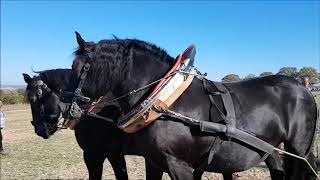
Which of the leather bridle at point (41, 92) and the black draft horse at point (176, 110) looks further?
the leather bridle at point (41, 92)

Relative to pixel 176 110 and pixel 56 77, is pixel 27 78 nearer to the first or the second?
pixel 56 77

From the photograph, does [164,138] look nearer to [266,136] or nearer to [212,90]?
[212,90]

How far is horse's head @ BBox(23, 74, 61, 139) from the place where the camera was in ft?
14.1

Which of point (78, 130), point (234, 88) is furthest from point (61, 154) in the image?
point (234, 88)

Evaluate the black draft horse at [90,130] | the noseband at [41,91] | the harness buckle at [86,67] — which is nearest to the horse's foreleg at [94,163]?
the black draft horse at [90,130]

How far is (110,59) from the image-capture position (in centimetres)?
331

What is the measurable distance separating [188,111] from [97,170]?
2158 millimetres

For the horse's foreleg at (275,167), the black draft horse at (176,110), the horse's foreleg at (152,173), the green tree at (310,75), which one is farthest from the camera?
the green tree at (310,75)

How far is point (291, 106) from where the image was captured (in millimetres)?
3885

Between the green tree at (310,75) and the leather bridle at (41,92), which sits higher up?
the green tree at (310,75)

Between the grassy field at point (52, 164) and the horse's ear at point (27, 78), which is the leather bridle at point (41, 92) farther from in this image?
the grassy field at point (52, 164)

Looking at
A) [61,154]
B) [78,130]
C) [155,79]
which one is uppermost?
[155,79]

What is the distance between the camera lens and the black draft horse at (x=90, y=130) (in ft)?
14.2

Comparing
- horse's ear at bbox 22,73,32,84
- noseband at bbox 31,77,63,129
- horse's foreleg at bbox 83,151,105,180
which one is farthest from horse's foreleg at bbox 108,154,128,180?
horse's ear at bbox 22,73,32,84
